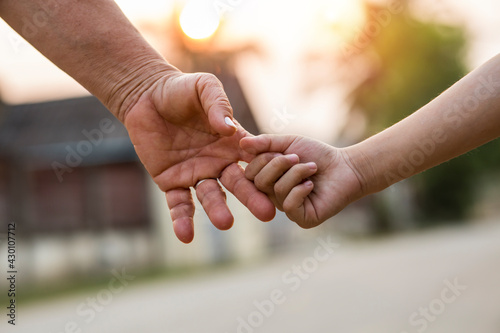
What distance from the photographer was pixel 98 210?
21.4 metres

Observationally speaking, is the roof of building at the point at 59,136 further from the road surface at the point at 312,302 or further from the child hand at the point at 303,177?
the child hand at the point at 303,177

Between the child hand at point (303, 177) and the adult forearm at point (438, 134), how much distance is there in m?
0.10

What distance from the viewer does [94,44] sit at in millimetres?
2994

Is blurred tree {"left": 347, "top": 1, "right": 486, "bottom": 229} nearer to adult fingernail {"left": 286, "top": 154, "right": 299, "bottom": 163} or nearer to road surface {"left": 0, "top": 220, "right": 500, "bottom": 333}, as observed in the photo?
road surface {"left": 0, "top": 220, "right": 500, "bottom": 333}

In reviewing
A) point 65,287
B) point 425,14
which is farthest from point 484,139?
point 425,14

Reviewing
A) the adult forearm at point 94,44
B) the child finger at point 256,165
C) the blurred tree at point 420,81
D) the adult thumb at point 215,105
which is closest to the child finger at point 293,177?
the child finger at point 256,165

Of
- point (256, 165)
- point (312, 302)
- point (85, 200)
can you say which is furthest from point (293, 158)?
point (85, 200)

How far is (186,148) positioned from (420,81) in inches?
1191

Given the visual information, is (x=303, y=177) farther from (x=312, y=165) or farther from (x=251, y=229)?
(x=251, y=229)

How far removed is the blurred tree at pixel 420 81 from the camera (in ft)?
104

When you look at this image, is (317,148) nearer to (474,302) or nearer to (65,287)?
(474,302)

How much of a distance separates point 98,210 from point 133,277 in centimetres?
501

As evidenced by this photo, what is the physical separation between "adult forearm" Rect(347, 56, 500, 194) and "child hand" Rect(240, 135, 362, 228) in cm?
10

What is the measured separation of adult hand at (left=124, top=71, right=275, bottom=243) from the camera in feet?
9.87
